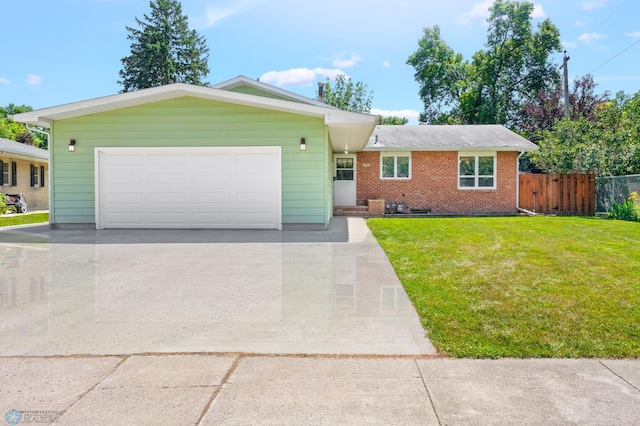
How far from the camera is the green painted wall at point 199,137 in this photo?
10766mm

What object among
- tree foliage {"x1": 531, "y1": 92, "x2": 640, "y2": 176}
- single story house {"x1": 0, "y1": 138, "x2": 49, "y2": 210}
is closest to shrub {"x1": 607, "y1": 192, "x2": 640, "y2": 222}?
tree foliage {"x1": 531, "y1": 92, "x2": 640, "y2": 176}

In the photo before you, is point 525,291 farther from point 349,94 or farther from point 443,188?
point 349,94

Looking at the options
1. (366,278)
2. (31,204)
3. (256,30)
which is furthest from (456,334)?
(31,204)

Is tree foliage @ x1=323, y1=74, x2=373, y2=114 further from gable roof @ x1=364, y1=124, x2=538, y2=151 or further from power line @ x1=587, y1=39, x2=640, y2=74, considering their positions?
gable roof @ x1=364, y1=124, x2=538, y2=151

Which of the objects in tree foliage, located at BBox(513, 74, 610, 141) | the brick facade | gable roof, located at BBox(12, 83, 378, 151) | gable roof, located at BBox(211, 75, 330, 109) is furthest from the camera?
tree foliage, located at BBox(513, 74, 610, 141)

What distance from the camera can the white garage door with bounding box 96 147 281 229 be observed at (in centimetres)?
1102

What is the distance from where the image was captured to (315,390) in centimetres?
271

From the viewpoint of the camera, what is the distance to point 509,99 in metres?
31.8

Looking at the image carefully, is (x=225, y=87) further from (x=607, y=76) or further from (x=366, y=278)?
(x=607, y=76)

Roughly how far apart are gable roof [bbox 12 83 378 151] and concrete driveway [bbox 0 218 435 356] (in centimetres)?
320

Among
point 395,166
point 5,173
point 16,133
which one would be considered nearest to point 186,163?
point 395,166

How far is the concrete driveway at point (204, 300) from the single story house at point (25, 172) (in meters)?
13.8

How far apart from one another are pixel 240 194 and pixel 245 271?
505cm

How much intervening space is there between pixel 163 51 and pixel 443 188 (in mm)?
30354
